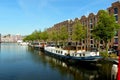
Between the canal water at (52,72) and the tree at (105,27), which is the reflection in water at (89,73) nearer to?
the canal water at (52,72)

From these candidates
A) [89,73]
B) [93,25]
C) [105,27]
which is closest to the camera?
[89,73]

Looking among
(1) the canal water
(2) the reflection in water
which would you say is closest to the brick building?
(1) the canal water

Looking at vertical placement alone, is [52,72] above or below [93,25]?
below

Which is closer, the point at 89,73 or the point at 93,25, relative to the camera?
the point at 89,73

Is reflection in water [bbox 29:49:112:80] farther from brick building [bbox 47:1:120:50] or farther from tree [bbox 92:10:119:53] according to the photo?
brick building [bbox 47:1:120:50]

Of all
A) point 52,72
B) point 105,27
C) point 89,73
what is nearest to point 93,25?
point 105,27

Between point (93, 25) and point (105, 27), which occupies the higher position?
point (93, 25)

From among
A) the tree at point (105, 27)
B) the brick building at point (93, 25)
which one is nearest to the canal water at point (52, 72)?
the tree at point (105, 27)

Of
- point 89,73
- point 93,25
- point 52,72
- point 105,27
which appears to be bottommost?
point 52,72

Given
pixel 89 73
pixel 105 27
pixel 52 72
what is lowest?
pixel 52 72

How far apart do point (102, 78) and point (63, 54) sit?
32.6 meters

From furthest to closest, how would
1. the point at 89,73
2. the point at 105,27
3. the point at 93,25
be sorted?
the point at 93,25, the point at 105,27, the point at 89,73

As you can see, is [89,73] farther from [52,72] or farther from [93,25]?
[93,25]

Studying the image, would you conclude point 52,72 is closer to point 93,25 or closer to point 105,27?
point 105,27
